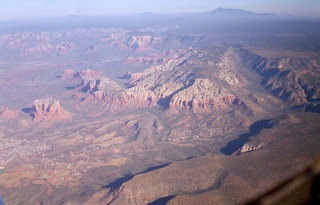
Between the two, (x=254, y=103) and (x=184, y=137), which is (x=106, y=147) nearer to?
(x=184, y=137)

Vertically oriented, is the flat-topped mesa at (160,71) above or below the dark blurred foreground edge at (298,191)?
below

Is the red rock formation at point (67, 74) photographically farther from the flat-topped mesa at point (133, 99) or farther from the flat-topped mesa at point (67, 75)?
the flat-topped mesa at point (133, 99)

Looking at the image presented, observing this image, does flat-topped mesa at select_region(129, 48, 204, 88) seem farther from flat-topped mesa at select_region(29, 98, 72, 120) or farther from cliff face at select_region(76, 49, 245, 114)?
flat-topped mesa at select_region(29, 98, 72, 120)

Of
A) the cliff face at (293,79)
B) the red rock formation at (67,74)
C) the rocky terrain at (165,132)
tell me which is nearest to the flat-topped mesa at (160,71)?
the rocky terrain at (165,132)

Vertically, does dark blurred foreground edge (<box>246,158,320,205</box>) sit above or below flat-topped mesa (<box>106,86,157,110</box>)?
above

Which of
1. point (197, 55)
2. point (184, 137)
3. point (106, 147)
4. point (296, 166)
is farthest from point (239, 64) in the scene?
point (296, 166)

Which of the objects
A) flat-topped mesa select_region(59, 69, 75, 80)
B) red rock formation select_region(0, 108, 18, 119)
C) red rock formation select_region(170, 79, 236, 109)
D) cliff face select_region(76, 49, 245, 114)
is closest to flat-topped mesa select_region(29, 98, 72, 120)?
red rock formation select_region(0, 108, 18, 119)
